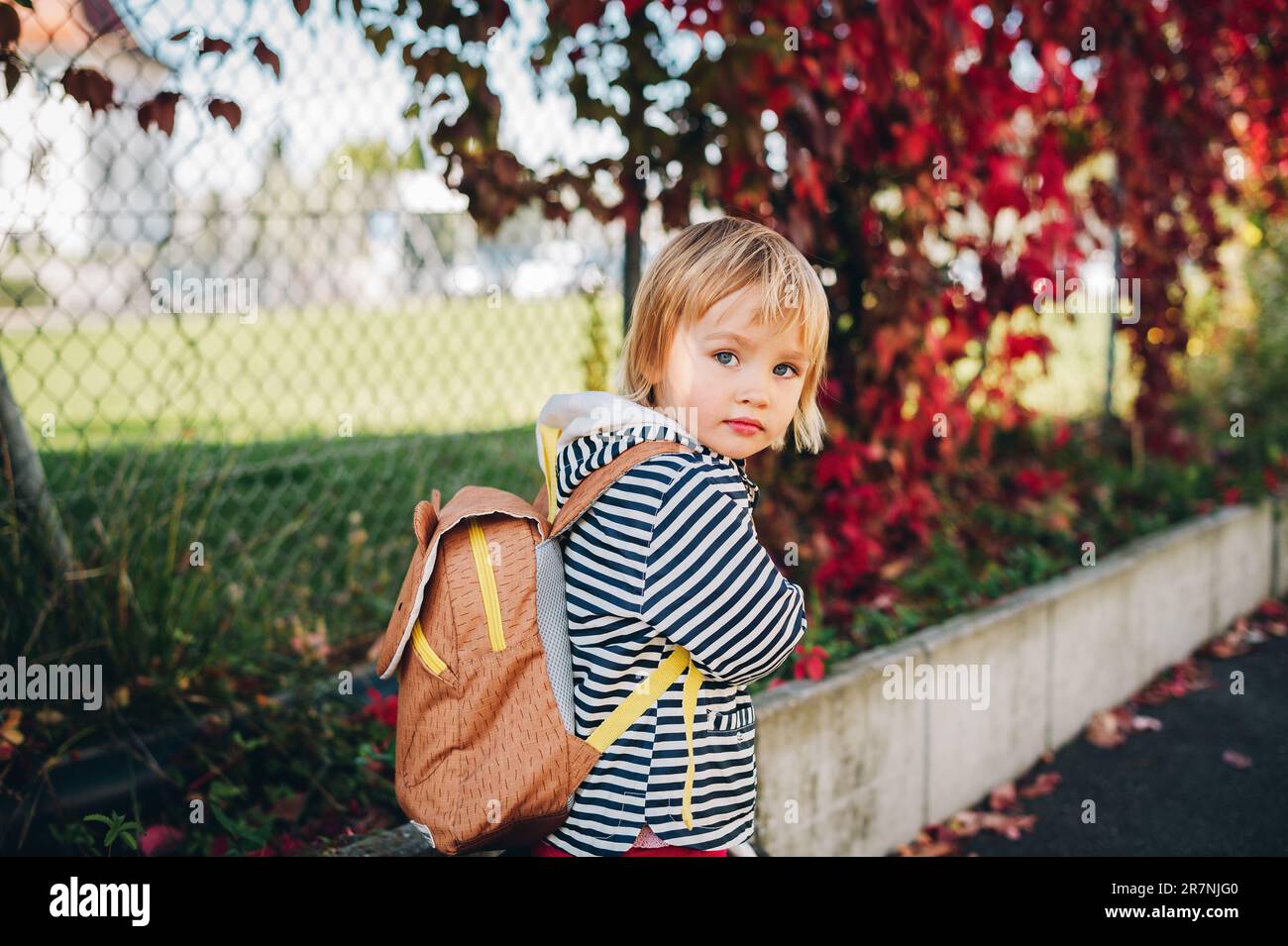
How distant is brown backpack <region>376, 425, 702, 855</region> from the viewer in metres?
1.66

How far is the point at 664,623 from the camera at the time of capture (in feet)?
5.43

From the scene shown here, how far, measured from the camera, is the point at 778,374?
1.86 m

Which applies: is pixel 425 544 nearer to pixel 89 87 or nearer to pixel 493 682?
pixel 493 682

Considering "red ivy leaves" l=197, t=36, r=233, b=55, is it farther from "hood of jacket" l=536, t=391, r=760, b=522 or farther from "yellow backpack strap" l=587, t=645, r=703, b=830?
"yellow backpack strap" l=587, t=645, r=703, b=830

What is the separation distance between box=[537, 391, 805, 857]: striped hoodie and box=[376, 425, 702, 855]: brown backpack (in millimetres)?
29

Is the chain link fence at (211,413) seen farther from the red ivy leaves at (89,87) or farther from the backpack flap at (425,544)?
the backpack flap at (425,544)

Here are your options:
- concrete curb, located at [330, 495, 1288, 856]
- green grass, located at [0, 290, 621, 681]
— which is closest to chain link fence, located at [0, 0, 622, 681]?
green grass, located at [0, 290, 621, 681]

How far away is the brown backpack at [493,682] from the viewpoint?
166 centimetres

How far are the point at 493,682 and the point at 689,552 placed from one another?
360 millimetres

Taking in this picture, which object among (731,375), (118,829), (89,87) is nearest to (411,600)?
(731,375)

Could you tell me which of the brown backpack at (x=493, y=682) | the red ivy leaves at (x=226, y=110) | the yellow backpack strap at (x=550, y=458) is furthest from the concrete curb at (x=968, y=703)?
the red ivy leaves at (x=226, y=110)
